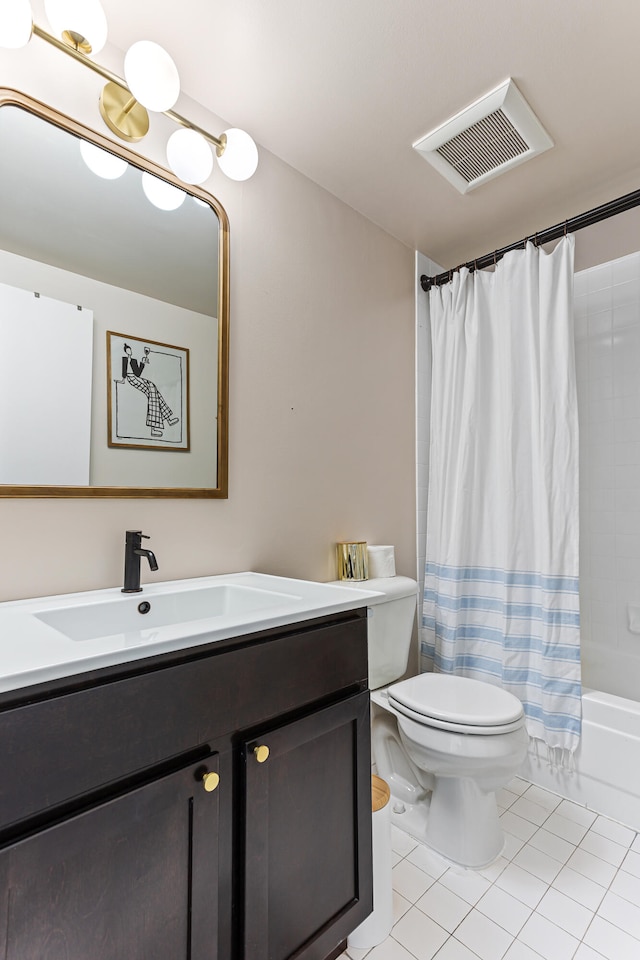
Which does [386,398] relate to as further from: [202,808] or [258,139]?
[202,808]

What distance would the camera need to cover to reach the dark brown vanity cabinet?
2.21 ft

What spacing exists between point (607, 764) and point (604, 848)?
0.86 ft

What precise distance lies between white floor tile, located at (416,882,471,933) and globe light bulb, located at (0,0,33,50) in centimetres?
222

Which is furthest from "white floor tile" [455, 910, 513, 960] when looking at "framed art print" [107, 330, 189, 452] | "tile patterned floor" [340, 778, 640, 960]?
"framed art print" [107, 330, 189, 452]

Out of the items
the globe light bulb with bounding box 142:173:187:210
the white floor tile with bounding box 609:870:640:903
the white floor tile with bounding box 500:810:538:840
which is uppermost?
the globe light bulb with bounding box 142:173:187:210

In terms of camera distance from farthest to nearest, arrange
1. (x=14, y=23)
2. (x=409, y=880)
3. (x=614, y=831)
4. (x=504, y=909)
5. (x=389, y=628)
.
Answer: (x=389, y=628) → (x=614, y=831) → (x=409, y=880) → (x=504, y=909) → (x=14, y=23)

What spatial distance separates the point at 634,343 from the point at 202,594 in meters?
2.12

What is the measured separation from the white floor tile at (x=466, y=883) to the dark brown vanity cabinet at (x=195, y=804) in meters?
0.41

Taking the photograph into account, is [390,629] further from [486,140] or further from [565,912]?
[486,140]

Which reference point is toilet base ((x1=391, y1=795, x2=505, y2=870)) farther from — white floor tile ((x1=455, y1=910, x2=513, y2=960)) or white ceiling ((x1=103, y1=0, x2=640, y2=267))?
white ceiling ((x1=103, y1=0, x2=640, y2=267))

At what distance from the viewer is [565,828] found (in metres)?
1.66

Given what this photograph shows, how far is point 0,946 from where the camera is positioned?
63 centimetres

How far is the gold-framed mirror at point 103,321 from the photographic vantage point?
1.15m

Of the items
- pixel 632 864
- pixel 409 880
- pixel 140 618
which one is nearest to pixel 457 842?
pixel 409 880
